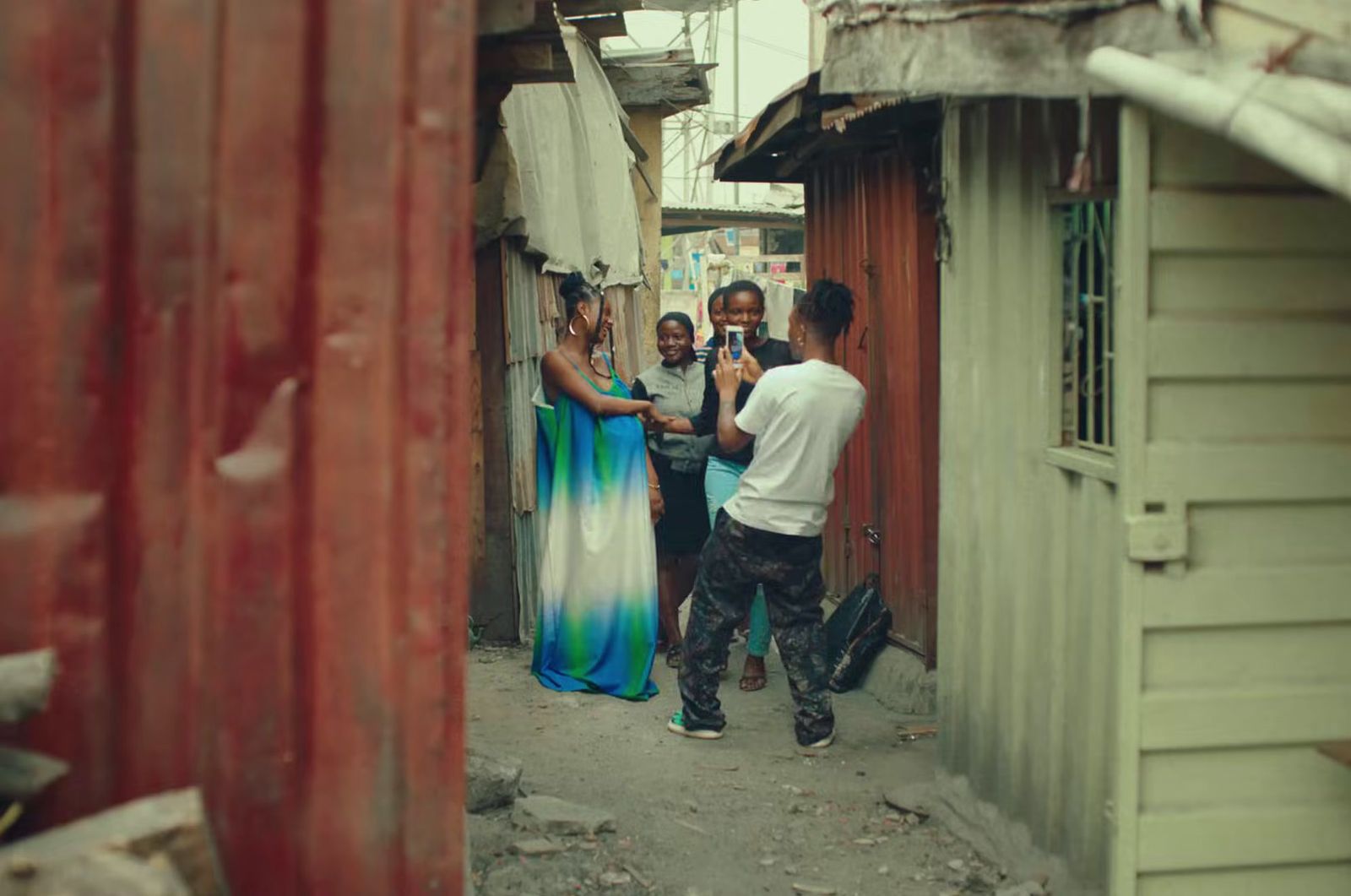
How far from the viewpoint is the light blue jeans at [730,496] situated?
8094mm

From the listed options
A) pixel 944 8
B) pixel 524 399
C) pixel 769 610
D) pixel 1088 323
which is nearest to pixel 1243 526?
pixel 1088 323

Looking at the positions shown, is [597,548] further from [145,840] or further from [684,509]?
[145,840]

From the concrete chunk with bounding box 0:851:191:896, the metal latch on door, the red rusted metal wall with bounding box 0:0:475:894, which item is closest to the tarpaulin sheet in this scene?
the metal latch on door

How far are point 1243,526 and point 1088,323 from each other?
43.9 inches

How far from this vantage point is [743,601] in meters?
7.07

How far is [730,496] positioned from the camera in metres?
8.09

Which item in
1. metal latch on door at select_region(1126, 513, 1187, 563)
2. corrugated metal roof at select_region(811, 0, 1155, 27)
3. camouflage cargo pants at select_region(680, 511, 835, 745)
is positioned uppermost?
corrugated metal roof at select_region(811, 0, 1155, 27)

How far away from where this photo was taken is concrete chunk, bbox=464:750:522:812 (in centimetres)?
575

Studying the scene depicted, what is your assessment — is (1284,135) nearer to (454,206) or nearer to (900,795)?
(454,206)

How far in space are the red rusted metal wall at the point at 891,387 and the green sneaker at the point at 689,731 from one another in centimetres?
117

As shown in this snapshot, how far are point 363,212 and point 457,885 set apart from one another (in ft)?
4.36

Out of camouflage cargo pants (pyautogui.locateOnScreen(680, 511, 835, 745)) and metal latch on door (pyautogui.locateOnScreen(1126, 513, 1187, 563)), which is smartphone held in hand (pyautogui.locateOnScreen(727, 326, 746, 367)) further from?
metal latch on door (pyautogui.locateOnScreen(1126, 513, 1187, 563))

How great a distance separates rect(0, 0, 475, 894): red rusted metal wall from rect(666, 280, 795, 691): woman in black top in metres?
5.06

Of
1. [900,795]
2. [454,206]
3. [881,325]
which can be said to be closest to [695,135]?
[881,325]
